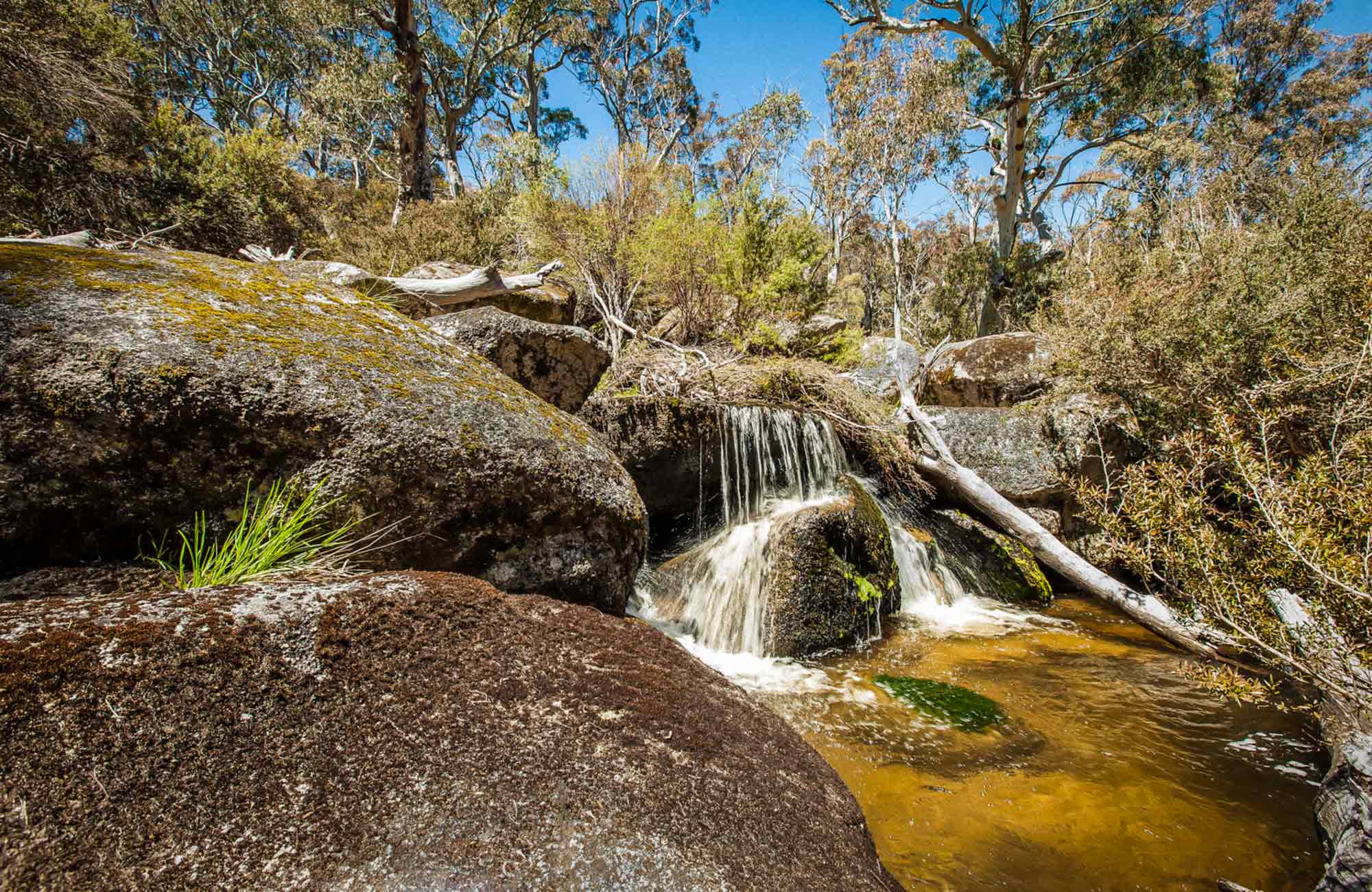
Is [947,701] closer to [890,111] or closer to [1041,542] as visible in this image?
[1041,542]

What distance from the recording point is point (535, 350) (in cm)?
559

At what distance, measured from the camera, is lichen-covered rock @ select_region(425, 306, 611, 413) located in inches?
207

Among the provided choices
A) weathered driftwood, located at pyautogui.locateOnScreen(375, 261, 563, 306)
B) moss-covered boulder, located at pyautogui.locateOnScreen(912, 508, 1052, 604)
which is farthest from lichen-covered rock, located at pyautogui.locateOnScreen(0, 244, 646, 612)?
moss-covered boulder, located at pyautogui.locateOnScreen(912, 508, 1052, 604)

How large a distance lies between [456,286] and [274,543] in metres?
5.16

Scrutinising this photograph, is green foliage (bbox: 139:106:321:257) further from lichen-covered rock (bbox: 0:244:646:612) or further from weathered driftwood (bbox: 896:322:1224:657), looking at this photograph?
weathered driftwood (bbox: 896:322:1224:657)

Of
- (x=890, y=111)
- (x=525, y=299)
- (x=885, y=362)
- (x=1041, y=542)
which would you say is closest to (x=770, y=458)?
(x=1041, y=542)

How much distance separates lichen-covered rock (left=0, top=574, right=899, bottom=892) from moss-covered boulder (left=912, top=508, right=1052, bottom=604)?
4.97 meters

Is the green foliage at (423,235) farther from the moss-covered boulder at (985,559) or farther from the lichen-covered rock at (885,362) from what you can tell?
the moss-covered boulder at (985,559)

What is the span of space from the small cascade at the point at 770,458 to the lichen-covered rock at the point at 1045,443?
1.76 metres

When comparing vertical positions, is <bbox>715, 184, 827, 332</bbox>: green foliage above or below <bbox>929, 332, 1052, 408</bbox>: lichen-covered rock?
above

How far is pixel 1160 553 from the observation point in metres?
3.56

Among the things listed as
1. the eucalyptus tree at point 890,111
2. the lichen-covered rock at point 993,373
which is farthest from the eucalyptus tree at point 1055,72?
the lichen-covered rock at point 993,373

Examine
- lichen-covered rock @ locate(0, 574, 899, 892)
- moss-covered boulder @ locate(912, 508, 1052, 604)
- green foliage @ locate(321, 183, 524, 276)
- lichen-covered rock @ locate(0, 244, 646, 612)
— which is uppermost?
green foliage @ locate(321, 183, 524, 276)

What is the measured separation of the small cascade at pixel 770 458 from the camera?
6141 mm
